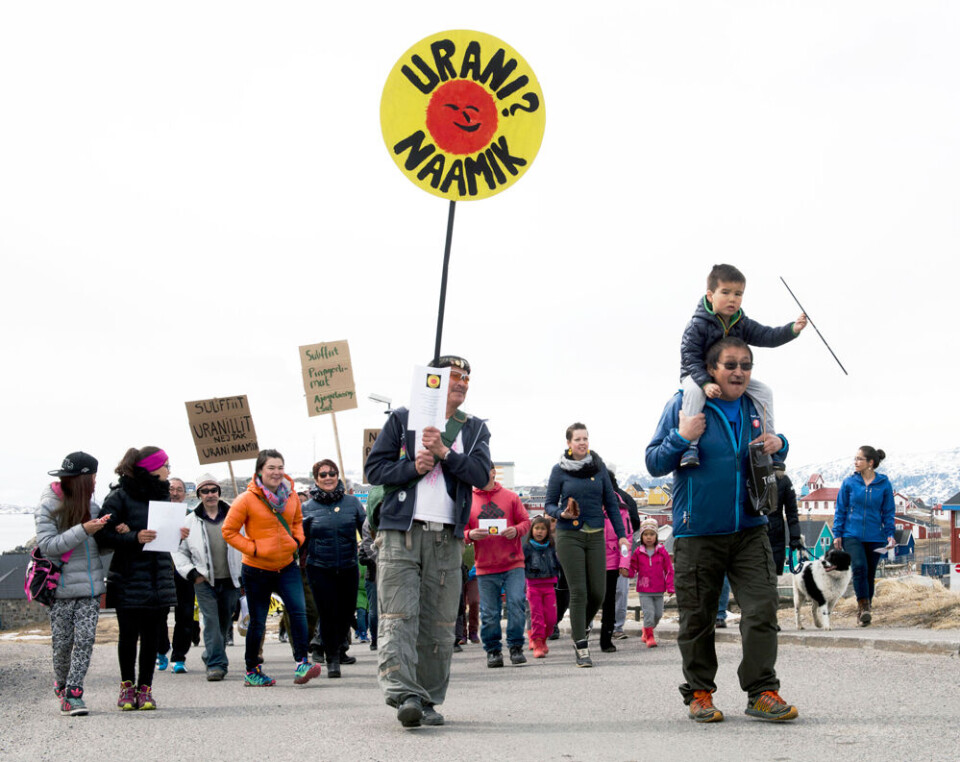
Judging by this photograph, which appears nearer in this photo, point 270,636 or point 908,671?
point 908,671

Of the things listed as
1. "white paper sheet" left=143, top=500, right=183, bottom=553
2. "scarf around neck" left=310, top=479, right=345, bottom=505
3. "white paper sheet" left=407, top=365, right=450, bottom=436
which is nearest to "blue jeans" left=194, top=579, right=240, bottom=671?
"scarf around neck" left=310, top=479, right=345, bottom=505

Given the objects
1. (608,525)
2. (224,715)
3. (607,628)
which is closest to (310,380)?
(608,525)

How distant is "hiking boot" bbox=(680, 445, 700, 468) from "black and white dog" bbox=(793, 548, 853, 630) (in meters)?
6.18

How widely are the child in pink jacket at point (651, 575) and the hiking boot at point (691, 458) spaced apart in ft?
19.6

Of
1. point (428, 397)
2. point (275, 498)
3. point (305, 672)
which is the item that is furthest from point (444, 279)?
point (305, 672)

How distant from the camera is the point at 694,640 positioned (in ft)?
20.4

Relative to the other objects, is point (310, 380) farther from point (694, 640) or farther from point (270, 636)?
point (694, 640)

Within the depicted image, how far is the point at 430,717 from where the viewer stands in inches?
253

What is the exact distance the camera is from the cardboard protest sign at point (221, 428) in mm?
16297

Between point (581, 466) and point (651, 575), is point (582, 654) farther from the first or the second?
point (651, 575)

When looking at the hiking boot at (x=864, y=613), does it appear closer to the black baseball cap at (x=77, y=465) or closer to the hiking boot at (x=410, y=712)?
the hiking boot at (x=410, y=712)

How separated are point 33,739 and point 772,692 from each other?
4.37 m

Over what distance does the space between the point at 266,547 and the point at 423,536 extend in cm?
344

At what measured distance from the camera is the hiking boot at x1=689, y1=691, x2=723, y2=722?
609 centimetres
